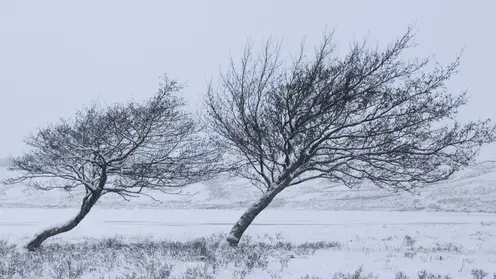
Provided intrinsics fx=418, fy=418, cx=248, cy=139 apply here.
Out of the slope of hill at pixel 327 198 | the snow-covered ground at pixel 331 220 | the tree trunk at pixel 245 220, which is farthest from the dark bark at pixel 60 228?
the slope of hill at pixel 327 198

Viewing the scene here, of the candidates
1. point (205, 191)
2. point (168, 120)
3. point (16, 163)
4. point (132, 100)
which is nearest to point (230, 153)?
point (168, 120)

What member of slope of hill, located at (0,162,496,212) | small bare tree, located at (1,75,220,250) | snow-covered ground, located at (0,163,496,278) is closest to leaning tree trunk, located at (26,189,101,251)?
small bare tree, located at (1,75,220,250)

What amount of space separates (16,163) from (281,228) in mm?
13684

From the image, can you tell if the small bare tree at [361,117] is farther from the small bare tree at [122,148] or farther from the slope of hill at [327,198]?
the slope of hill at [327,198]

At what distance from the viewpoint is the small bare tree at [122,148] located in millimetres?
12086

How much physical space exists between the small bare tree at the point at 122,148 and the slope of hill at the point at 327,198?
77.9 ft

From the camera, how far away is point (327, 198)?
4272 centimetres

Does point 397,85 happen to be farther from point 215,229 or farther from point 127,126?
point 215,229

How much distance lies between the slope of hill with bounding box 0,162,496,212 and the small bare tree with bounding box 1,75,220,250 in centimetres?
2375

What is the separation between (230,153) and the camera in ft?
46.5

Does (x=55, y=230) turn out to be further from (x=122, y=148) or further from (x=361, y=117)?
(x=361, y=117)

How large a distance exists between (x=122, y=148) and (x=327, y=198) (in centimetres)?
3311

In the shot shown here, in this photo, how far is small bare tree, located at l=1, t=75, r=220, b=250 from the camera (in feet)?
39.7

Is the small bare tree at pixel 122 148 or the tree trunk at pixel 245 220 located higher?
the small bare tree at pixel 122 148
